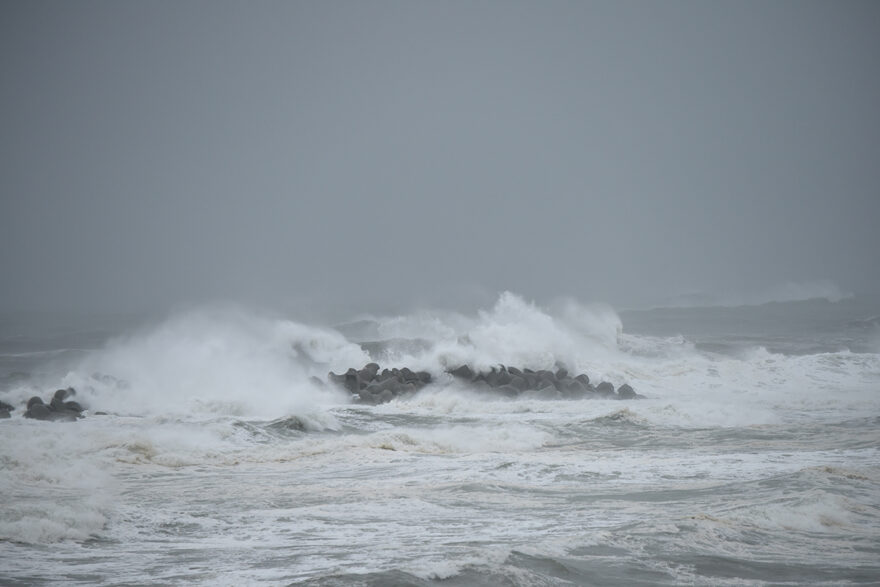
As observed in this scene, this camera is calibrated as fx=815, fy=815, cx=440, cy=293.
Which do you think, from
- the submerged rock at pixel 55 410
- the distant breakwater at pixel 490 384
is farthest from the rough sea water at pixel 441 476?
the distant breakwater at pixel 490 384

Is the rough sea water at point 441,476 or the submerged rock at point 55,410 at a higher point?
the submerged rock at point 55,410

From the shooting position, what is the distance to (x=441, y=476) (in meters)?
9.85

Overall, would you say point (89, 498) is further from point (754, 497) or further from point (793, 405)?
point (793, 405)

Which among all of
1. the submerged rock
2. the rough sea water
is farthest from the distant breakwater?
the submerged rock

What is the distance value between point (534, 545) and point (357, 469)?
506 centimetres

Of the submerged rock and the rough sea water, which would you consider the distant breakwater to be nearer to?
the rough sea water

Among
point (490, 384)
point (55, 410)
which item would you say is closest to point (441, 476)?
point (55, 410)

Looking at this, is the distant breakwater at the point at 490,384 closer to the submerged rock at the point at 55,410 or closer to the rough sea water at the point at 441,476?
the rough sea water at the point at 441,476

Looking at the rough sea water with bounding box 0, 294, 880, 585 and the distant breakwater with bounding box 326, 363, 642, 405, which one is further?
the distant breakwater with bounding box 326, 363, 642, 405

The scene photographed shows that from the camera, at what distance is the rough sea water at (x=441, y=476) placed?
18.2 ft

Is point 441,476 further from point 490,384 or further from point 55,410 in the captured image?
point 490,384

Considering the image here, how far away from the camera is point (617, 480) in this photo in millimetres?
9344

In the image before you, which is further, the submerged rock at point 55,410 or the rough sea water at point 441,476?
the submerged rock at point 55,410

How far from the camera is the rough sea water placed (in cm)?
554
